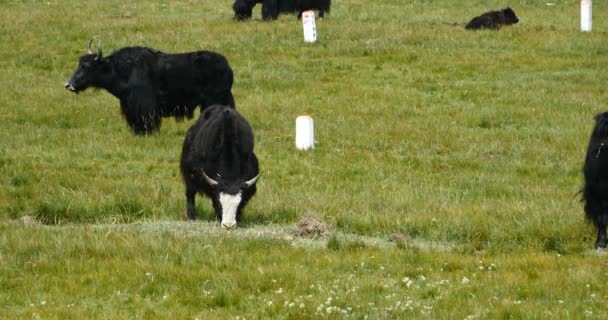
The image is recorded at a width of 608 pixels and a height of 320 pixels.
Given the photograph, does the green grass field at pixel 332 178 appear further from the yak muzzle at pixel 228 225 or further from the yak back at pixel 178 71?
the yak back at pixel 178 71

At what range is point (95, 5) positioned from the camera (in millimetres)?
35938

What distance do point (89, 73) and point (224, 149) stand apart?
7713 mm

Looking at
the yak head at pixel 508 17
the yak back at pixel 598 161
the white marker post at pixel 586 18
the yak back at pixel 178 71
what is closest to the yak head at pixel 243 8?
the yak head at pixel 508 17

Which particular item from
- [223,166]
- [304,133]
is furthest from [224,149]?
[304,133]

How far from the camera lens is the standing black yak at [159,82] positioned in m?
19.2

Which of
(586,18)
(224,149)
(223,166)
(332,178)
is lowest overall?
(332,178)

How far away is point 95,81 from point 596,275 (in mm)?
11809

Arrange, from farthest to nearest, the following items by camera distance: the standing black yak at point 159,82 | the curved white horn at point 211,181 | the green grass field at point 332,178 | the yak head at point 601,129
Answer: the standing black yak at point 159,82
the curved white horn at point 211,181
the yak head at point 601,129
the green grass field at point 332,178

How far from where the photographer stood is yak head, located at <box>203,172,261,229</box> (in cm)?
1236

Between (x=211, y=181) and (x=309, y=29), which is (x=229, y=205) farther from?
(x=309, y=29)

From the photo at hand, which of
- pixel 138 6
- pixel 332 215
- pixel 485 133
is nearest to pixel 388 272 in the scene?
pixel 332 215

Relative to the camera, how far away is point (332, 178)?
634 inches

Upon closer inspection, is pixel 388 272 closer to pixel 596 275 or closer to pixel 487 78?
pixel 596 275

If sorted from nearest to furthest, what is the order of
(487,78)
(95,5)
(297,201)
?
(297,201) < (487,78) < (95,5)
